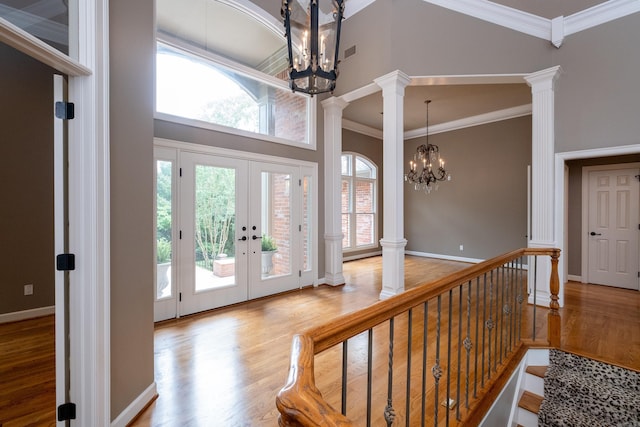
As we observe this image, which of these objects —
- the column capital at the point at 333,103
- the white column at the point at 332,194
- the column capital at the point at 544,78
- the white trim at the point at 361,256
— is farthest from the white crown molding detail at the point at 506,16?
the white trim at the point at 361,256

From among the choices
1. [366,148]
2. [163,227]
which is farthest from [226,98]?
[366,148]

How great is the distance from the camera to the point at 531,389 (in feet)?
9.24

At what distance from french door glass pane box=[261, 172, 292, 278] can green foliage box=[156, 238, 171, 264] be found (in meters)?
→ 1.33

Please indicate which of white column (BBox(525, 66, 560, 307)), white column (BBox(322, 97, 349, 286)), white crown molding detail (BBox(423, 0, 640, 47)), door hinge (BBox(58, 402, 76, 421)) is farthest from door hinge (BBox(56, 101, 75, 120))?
white column (BBox(525, 66, 560, 307))

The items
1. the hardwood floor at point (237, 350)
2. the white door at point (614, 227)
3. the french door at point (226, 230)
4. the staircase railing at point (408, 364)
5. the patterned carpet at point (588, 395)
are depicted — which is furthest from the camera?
the white door at point (614, 227)

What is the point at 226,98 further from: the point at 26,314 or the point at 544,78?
the point at 544,78

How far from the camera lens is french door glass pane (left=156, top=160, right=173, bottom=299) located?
341cm

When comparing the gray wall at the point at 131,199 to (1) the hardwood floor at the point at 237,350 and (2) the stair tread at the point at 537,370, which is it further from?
(2) the stair tread at the point at 537,370

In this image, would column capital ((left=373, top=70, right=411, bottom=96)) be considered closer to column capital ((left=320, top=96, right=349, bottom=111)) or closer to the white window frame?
column capital ((left=320, top=96, right=349, bottom=111))

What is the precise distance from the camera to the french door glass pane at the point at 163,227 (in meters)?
3.41

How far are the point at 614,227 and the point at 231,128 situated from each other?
20.5ft

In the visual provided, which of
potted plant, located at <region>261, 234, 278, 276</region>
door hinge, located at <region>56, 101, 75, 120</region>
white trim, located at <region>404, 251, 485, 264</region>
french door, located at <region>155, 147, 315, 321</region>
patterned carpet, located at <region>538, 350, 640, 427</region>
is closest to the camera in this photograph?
door hinge, located at <region>56, 101, 75, 120</region>

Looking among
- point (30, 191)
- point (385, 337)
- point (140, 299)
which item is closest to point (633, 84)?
point (385, 337)

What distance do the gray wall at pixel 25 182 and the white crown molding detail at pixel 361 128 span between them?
5.46 metres
